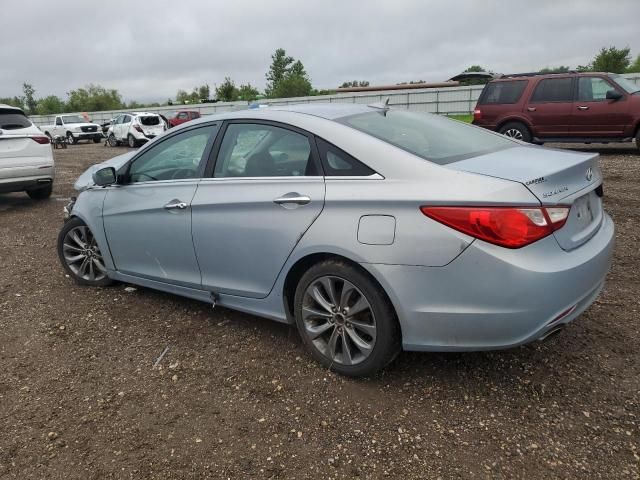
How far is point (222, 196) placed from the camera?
11.0 feet

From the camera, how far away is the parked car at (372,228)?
244 centimetres

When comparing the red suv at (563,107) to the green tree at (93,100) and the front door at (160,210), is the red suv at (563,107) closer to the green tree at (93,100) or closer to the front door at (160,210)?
the front door at (160,210)

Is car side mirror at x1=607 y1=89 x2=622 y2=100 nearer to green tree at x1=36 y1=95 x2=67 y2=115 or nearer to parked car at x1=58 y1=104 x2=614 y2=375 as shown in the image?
parked car at x1=58 y1=104 x2=614 y2=375

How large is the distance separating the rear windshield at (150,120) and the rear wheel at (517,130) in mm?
16797

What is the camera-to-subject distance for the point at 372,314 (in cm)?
276

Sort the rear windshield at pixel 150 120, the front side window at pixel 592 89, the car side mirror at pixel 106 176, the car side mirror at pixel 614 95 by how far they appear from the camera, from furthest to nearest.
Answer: the rear windshield at pixel 150 120, the front side window at pixel 592 89, the car side mirror at pixel 614 95, the car side mirror at pixel 106 176

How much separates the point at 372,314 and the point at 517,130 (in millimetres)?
10761

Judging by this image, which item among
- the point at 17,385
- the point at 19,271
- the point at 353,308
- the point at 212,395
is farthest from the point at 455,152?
the point at 19,271

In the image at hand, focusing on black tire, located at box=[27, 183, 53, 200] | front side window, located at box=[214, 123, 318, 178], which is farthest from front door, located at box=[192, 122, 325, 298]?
black tire, located at box=[27, 183, 53, 200]

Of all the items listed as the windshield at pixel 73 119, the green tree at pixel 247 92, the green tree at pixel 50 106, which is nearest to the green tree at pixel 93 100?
the green tree at pixel 50 106

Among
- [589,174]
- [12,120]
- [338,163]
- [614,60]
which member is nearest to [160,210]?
[338,163]

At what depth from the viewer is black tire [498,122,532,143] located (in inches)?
476

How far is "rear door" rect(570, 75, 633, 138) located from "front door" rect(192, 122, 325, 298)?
1028cm

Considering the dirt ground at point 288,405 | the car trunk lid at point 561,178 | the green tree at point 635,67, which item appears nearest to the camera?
the dirt ground at point 288,405
